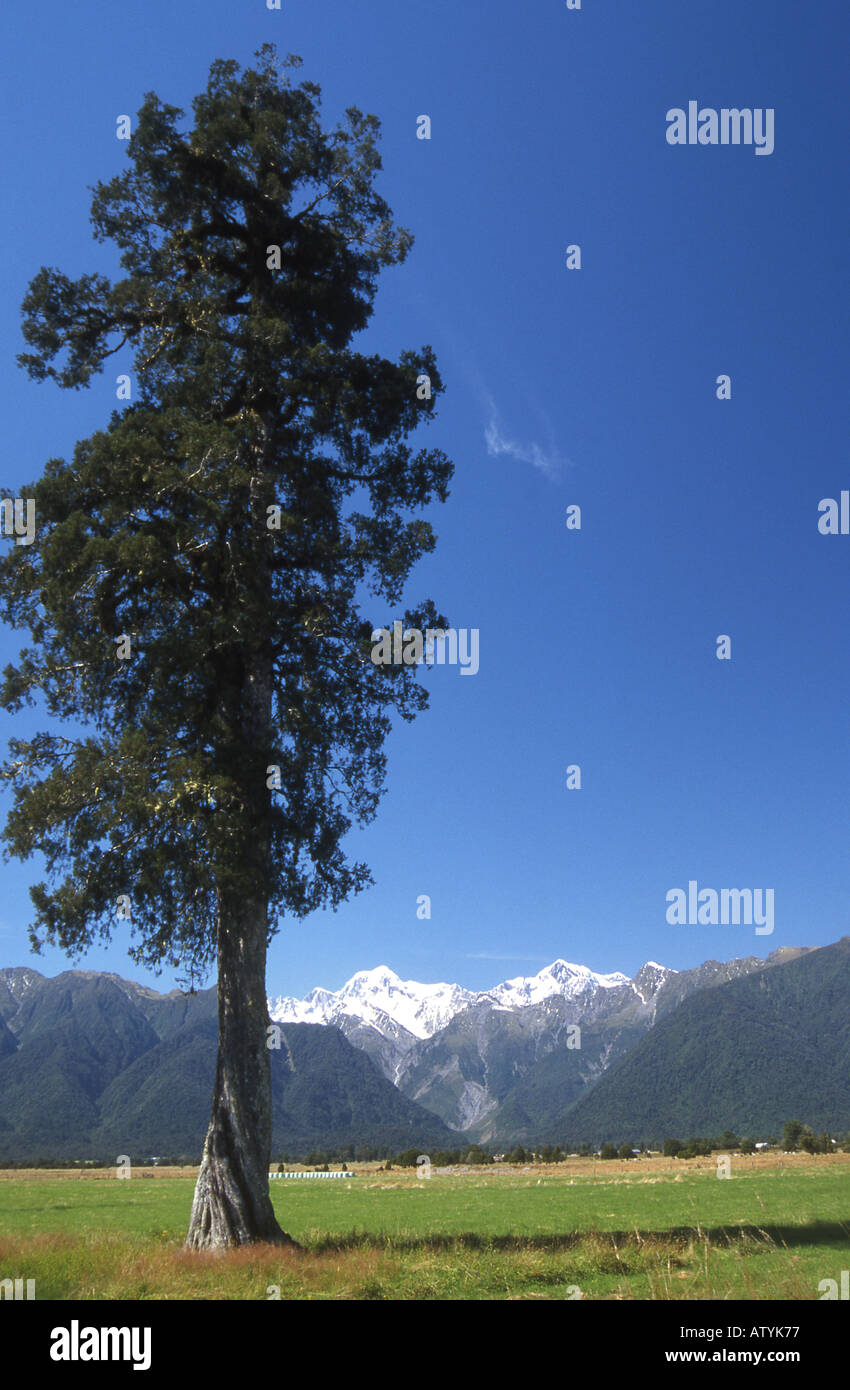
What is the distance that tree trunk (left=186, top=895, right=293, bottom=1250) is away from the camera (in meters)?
13.9

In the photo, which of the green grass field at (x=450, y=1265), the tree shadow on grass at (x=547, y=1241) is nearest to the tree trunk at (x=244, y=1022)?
the green grass field at (x=450, y=1265)

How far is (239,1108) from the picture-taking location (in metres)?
14.6

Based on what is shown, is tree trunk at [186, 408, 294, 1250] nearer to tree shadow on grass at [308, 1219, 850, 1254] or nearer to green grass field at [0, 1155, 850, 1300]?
green grass field at [0, 1155, 850, 1300]

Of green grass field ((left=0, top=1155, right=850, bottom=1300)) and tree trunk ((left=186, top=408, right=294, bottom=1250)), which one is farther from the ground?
tree trunk ((left=186, top=408, right=294, bottom=1250))

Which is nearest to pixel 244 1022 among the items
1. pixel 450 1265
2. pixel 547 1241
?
pixel 450 1265

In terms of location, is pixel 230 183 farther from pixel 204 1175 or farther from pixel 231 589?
pixel 204 1175

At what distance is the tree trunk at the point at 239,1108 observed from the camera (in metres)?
13.9

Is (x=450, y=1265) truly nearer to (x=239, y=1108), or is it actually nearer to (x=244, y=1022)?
(x=239, y=1108)

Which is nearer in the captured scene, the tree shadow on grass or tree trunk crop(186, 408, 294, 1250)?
tree trunk crop(186, 408, 294, 1250)

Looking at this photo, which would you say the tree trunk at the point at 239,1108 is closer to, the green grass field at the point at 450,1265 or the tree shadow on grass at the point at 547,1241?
the green grass field at the point at 450,1265

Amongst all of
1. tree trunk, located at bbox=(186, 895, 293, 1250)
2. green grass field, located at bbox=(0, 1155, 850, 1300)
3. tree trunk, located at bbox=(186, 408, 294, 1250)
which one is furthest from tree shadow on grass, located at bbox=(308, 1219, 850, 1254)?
tree trunk, located at bbox=(186, 408, 294, 1250)
